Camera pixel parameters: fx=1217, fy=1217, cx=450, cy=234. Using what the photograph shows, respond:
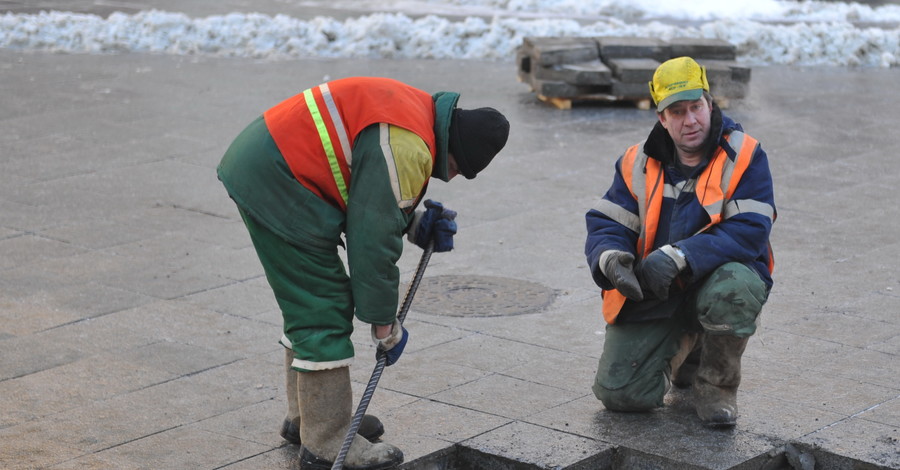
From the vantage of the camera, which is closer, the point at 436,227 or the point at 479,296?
the point at 436,227

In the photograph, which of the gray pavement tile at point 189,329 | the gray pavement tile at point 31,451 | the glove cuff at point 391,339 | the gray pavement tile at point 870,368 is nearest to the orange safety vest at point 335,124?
the glove cuff at point 391,339

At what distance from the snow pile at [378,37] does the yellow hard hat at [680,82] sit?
9.79 metres

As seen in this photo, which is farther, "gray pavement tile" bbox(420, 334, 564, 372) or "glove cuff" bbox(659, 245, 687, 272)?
"gray pavement tile" bbox(420, 334, 564, 372)

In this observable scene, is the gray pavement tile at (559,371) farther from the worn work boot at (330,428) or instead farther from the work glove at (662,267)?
the worn work boot at (330,428)

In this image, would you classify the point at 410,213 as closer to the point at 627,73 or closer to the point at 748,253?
the point at 748,253

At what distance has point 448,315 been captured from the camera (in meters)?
5.91

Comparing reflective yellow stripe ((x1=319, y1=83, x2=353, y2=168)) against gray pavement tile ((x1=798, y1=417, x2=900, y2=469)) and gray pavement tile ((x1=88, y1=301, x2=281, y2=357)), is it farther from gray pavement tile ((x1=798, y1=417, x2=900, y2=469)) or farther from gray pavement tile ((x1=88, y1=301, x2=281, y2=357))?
gray pavement tile ((x1=798, y1=417, x2=900, y2=469))

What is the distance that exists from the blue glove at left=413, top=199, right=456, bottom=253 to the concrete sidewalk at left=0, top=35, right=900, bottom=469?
2.36 feet

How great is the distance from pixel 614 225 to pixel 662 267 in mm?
357

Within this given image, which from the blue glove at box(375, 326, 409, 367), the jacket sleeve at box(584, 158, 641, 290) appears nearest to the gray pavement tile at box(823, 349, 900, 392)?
the jacket sleeve at box(584, 158, 641, 290)

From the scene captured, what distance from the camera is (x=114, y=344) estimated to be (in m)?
5.46

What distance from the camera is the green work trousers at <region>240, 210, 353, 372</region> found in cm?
402

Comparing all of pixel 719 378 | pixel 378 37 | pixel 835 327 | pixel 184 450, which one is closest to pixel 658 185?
pixel 719 378

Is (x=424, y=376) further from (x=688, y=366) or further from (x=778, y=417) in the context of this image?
(x=778, y=417)
